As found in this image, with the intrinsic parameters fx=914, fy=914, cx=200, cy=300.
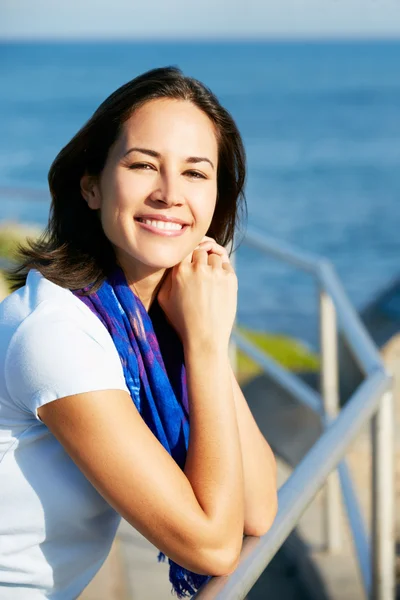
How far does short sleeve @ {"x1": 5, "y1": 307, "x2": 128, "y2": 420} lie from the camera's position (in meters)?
1.55

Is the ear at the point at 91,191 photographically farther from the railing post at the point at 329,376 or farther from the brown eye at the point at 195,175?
the railing post at the point at 329,376

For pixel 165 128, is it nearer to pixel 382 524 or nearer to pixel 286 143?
pixel 382 524

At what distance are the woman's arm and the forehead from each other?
544 mm

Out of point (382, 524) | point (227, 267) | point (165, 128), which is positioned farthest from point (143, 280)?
point (382, 524)

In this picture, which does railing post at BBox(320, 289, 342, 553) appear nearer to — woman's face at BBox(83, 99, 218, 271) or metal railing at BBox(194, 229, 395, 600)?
metal railing at BBox(194, 229, 395, 600)

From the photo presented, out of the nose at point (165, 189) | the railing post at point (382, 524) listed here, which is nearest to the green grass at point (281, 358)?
the railing post at point (382, 524)

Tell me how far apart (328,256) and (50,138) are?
107ft

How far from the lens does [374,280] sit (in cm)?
2706

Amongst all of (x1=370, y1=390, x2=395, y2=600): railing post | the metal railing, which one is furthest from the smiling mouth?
(x1=370, y1=390, x2=395, y2=600): railing post

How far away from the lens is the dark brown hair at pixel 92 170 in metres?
1.86

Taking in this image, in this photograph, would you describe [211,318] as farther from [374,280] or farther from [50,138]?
[50,138]

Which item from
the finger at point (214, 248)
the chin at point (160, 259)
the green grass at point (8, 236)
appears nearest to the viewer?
the chin at point (160, 259)

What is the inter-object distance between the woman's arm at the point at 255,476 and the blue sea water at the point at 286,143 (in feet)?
10.4

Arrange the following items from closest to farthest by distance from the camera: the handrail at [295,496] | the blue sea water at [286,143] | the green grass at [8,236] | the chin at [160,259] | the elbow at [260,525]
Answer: the handrail at [295,496] < the elbow at [260,525] < the chin at [160,259] < the green grass at [8,236] < the blue sea water at [286,143]
